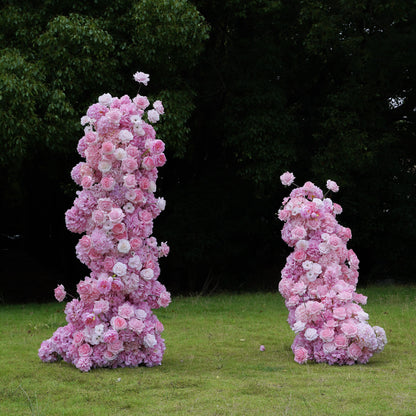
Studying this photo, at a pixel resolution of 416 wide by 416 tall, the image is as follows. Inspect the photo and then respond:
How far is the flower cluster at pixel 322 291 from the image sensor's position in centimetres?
Answer: 758

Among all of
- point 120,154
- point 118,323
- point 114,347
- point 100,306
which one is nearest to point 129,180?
point 120,154

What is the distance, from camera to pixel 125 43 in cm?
1302

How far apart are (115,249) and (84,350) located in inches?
41.0

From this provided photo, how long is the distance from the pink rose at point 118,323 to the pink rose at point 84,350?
1.08 ft

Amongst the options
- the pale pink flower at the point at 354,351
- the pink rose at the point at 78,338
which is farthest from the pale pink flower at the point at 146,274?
the pale pink flower at the point at 354,351

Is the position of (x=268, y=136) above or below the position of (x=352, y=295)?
above

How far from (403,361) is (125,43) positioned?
7.80 meters

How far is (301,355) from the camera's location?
25.1 feet

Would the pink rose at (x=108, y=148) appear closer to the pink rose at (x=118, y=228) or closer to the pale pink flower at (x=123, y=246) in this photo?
the pink rose at (x=118, y=228)

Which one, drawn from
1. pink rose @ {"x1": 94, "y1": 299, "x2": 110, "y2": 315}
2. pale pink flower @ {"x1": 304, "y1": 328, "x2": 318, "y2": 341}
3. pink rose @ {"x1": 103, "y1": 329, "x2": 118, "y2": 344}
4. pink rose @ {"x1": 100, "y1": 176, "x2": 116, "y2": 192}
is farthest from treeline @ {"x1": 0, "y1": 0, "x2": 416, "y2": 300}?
pale pink flower @ {"x1": 304, "y1": 328, "x2": 318, "y2": 341}

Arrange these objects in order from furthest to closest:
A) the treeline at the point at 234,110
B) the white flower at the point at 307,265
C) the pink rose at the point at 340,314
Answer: the treeline at the point at 234,110 < the white flower at the point at 307,265 < the pink rose at the point at 340,314

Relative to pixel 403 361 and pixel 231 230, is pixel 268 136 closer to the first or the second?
pixel 231 230

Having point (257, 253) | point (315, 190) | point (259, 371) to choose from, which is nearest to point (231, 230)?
point (257, 253)

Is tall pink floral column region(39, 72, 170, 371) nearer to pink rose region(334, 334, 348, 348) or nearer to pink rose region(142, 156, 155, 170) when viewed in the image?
pink rose region(142, 156, 155, 170)
